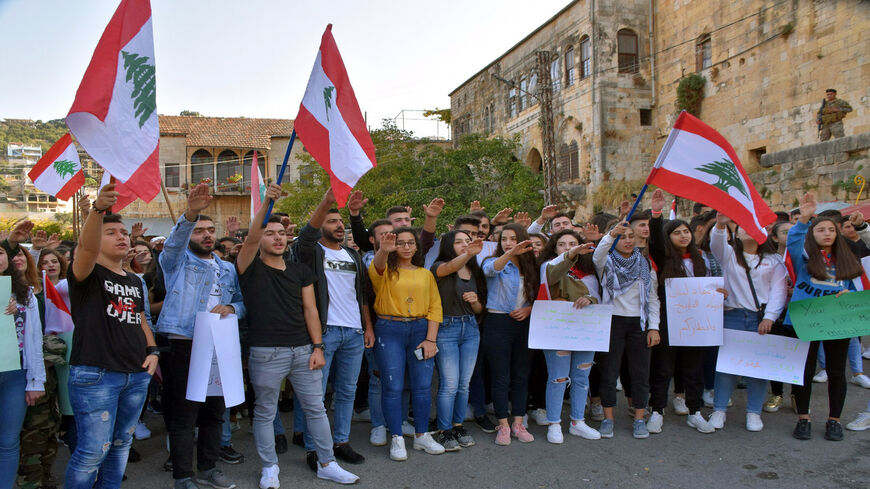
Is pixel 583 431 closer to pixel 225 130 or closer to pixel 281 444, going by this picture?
pixel 281 444

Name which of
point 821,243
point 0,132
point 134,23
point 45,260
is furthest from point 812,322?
point 0,132

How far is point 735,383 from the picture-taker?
5582 millimetres

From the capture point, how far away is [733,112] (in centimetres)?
2062

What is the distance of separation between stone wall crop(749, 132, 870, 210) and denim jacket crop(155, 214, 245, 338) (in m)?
14.1

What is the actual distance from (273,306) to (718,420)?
13.5ft

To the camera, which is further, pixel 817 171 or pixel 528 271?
pixel 817 171

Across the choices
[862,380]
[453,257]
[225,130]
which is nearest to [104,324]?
[453,257]

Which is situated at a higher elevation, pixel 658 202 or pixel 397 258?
pixel 658 202

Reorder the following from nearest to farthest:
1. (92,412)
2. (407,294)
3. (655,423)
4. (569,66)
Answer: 1. (92,412)
2. (407,294)
3. (655,423)
4. (569,66)

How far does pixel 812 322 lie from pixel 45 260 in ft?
21.7

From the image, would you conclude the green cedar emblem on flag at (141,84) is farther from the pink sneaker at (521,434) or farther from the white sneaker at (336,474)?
the pink sneaker at (521,434)

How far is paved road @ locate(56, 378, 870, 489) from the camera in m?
4.30

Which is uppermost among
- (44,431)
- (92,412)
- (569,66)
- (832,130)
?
(569,66)

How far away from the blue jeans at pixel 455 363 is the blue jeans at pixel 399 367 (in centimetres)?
14
